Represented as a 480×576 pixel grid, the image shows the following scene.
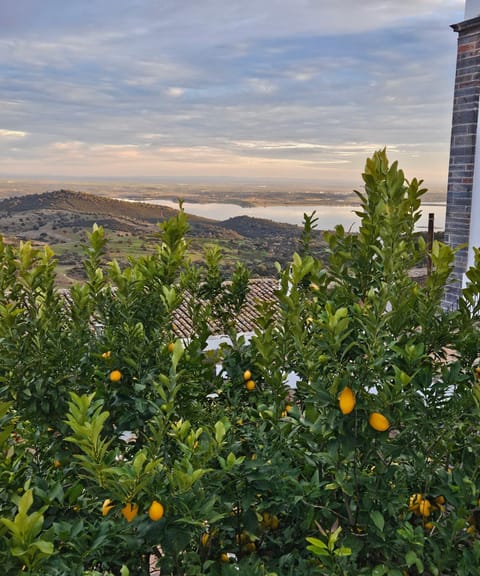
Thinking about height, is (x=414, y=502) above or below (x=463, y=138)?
below

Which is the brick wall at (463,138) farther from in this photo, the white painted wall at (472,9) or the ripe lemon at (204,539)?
the ripe lemon at (204,539)

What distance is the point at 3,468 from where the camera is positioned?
188 centimetres

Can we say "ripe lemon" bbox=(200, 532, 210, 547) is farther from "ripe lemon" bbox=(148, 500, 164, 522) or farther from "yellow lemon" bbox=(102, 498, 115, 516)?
"ripe lemon" bbox=(148, 500, 164, 522)

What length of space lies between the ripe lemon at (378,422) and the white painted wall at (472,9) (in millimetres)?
5967

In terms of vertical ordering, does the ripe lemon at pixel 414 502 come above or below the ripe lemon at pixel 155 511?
below

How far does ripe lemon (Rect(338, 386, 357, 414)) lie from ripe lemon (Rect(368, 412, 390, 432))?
0.08 m

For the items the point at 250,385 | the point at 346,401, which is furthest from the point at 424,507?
the point at 250,385

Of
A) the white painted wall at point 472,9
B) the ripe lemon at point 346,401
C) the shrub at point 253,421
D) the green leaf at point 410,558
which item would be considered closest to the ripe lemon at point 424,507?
the shrub at point 253,421

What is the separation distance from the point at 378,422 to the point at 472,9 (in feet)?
19.9

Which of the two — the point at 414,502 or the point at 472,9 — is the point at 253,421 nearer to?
the point at 414,502

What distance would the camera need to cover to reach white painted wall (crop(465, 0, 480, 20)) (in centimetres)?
621

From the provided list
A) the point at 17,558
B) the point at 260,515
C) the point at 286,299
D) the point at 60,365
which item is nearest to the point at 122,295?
the point at 60,365

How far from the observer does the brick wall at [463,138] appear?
6.35m

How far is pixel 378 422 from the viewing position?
186 cm
